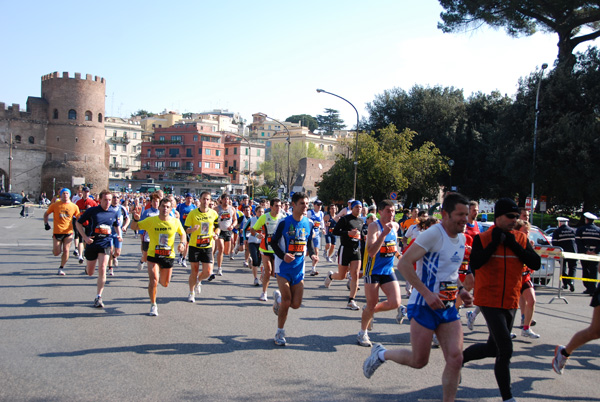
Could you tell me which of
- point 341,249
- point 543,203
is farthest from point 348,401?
point 543,203

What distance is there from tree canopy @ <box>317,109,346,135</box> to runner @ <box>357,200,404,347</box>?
122 metres

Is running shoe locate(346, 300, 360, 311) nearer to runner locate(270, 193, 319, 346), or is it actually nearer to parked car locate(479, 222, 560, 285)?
runner locate(270, 193, 319, 346)

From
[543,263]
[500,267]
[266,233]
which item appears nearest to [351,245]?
[266,233]

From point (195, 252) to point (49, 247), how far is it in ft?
36.8

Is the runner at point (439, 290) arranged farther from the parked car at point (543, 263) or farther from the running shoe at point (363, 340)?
the parked car at point (543, 263)

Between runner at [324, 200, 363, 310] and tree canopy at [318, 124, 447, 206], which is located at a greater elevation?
tree canopy at [318, 124, 447, 206]

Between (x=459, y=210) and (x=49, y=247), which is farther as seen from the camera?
(x=49, y=247)

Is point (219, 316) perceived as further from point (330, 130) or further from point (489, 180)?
point (330, 130)

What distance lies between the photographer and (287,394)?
4.79 m

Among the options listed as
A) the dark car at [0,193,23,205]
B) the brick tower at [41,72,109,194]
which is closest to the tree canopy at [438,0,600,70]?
the dark car at [0,193,23,205]

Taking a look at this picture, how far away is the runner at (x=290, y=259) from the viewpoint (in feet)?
21.4

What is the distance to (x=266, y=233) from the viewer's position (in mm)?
9859

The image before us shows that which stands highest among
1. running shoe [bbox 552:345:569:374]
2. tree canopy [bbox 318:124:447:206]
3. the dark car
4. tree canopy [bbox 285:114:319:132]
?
tree canopy [bbox 285:114:319:132]

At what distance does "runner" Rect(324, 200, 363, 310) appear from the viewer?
8812 millimetres
